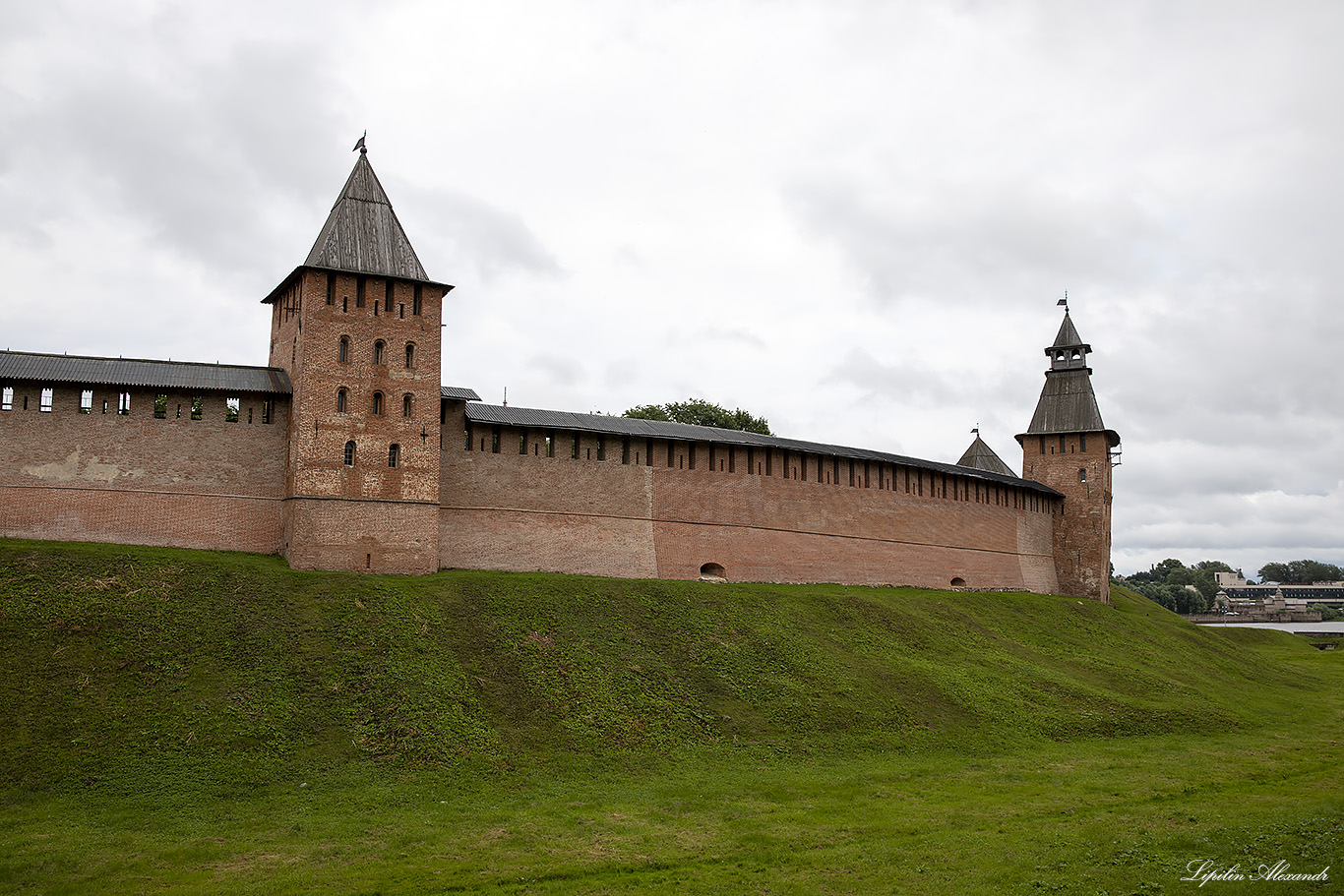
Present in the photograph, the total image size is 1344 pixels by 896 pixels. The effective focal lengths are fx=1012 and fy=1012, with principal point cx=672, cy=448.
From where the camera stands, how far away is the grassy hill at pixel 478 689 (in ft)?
57.0

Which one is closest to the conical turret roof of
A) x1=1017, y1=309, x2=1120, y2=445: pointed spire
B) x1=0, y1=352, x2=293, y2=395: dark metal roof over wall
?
x1=1017, y1=309, x2=1120, y2=445: pointed spire

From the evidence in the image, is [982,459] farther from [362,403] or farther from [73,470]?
[73,470]

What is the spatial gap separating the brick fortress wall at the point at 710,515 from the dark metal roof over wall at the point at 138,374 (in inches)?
211

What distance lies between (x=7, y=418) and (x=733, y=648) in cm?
1912

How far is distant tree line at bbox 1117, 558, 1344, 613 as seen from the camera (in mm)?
108500

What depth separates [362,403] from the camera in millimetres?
27328

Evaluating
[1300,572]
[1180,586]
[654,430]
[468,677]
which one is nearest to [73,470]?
[468,677]

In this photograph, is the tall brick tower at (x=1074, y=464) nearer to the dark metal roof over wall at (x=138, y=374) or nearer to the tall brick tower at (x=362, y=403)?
the tall brick tower at (x=362, y=403)

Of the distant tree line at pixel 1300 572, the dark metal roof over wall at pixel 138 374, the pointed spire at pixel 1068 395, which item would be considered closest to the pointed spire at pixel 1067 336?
the pointed spire at pixel 1068 395

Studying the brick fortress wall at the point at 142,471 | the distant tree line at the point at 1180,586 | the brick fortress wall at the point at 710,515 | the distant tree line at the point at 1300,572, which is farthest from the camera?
the distant tree line at the point at 1300,572

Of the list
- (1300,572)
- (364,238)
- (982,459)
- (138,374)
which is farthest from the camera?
(1300,572)

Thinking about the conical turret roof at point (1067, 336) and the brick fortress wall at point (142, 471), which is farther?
the conical turret roof at point (1067, 336)

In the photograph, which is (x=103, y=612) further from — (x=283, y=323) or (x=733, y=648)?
(x=733, y=648)

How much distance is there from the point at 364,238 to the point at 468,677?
45.0ft
